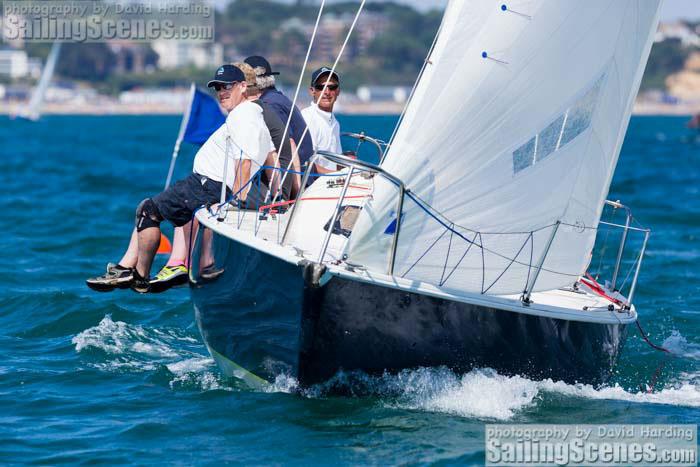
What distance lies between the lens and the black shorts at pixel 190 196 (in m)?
7.74

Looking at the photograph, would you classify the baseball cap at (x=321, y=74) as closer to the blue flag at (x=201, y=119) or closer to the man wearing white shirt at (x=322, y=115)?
the man wearing white shirt at (x=322, y=115)

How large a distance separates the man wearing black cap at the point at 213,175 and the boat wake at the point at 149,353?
695 mm

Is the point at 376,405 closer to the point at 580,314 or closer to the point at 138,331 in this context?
the point at 580,314

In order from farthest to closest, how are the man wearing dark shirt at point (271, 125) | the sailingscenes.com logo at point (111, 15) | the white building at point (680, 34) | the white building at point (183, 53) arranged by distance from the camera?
the white building at point (183, 53)
the white building at point (680, 34)
the sailingscenes.com logo at point (111, 15)
the man wearing dark shirt at point (271, 125)

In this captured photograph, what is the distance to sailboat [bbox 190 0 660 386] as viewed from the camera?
6.56m

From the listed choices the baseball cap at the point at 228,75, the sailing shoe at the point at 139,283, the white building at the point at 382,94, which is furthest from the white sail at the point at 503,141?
the white building at the point at 382,94

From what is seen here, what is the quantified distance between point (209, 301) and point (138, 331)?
2.35 metres

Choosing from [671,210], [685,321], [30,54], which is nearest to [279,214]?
[685,321]

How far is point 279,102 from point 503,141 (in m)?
1.77

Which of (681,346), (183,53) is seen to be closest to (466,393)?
(681,346)

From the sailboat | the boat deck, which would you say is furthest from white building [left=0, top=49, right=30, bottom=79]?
the sailboat

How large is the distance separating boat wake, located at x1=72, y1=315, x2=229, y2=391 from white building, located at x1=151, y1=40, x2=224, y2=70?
161 meters

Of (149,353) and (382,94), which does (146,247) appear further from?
(382,94)

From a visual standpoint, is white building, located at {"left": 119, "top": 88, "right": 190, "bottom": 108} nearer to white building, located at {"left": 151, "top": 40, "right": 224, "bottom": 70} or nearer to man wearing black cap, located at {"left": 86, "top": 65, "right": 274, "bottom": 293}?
white building, located at {"left": 151, "top": 40, "right": 224, "bottom": 70}
